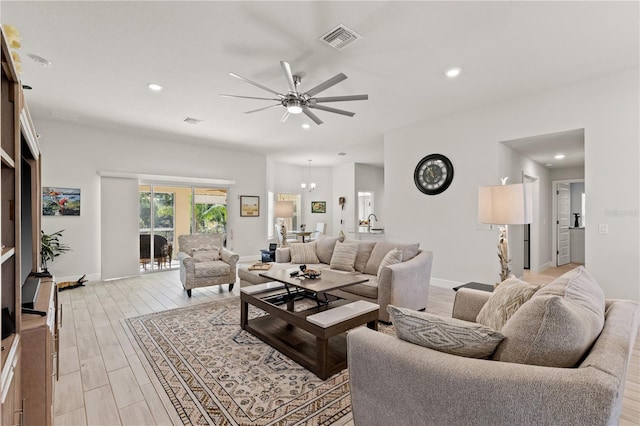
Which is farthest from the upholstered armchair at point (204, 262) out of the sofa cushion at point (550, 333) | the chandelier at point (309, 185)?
the chandelier at point (309, 185)

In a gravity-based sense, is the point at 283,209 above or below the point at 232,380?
above

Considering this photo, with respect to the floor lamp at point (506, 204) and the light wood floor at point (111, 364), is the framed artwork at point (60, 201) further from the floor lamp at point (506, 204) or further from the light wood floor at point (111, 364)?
the floor lamp at point (506, 204)

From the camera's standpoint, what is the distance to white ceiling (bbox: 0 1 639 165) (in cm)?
238

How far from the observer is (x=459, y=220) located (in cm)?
481

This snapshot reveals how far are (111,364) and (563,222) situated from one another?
359 inches

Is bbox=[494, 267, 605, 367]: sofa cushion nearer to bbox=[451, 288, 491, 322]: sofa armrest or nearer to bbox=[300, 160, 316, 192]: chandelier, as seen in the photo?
bbox=[451, 288, 491, 322]: sofa armrest

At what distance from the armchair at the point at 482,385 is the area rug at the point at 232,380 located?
2.29 ft

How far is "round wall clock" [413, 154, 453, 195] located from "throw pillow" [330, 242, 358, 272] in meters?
1.90

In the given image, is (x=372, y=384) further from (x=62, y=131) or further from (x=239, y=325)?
(x=62, y=131)

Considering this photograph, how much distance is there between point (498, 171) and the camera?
14.6 ft

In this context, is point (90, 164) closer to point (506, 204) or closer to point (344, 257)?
point (344, 257)

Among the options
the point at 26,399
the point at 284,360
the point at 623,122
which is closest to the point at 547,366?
the point at 284,360

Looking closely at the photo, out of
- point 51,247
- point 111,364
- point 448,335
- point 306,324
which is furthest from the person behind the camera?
point 51,247

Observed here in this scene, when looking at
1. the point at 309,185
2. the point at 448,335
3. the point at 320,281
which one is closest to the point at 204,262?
the point at 320,281
